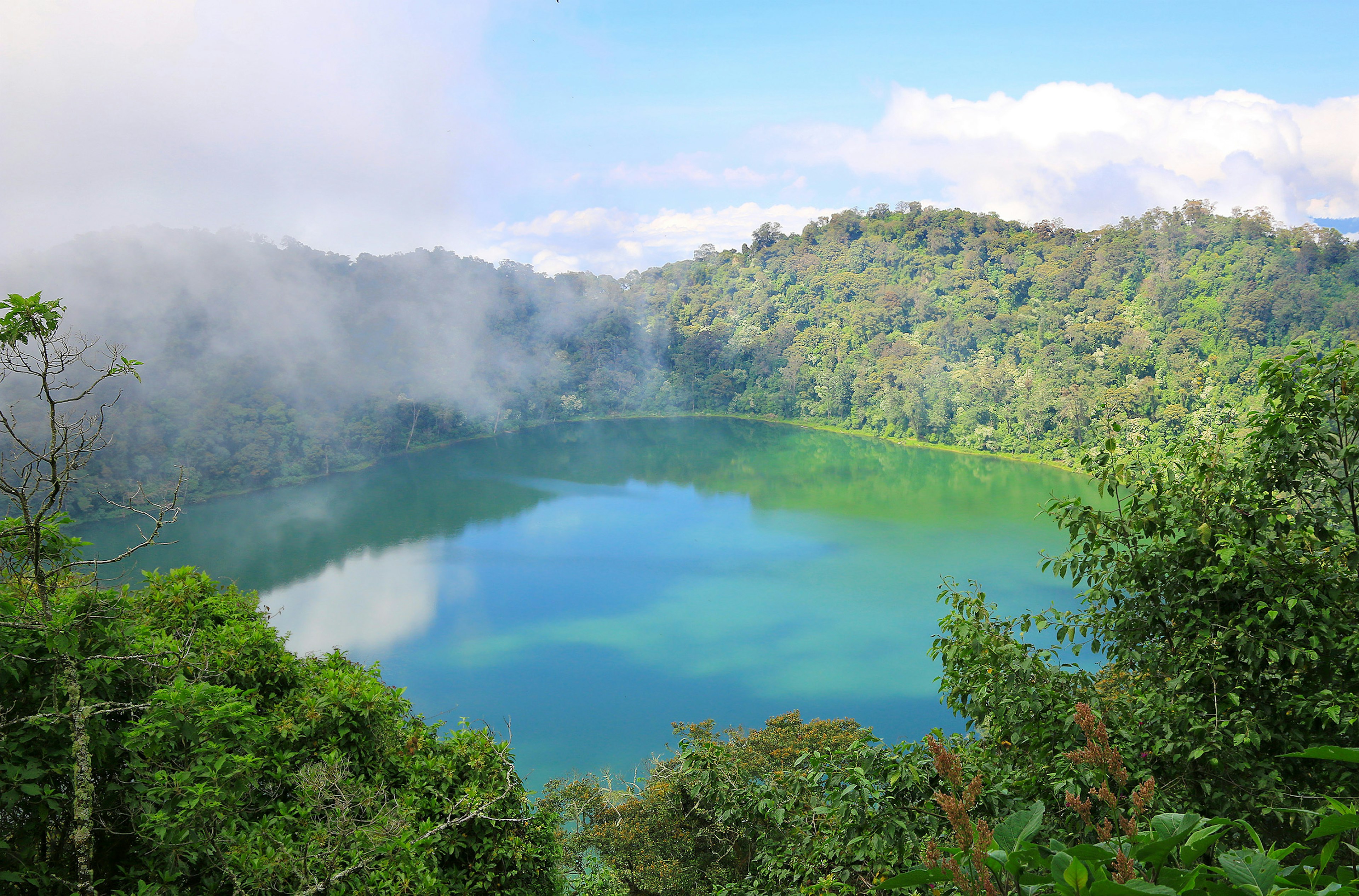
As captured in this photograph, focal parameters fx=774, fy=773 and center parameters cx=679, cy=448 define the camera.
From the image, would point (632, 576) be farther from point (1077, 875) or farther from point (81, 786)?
point (1077, 875)

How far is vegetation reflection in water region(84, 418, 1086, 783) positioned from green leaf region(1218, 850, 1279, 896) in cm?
1011

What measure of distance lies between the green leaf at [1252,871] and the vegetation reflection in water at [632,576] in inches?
398

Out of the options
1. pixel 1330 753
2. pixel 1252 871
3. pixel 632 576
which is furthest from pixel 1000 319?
pixel 1252 871

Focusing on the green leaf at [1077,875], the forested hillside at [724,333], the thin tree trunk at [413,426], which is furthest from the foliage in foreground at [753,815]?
the thin tree trunk at [413,426]

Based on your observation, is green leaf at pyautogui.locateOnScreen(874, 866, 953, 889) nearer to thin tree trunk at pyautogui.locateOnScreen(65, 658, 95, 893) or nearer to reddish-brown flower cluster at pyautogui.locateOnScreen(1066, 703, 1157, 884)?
reddish-brown flower cluster at pyautogui.locateOnScreen(1066, 703, 1157, 884)

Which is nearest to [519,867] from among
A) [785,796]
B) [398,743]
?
[398,743]

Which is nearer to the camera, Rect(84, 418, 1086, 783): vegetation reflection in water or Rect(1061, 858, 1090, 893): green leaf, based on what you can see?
Rect(1061, 858, 1090, 893): green leaf

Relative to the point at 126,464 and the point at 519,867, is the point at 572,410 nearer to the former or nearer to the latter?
the point at 126,464

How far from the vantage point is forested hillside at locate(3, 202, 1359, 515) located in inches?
1104

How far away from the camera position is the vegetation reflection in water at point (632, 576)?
13172mm

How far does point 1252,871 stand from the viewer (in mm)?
811

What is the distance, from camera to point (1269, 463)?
292cm

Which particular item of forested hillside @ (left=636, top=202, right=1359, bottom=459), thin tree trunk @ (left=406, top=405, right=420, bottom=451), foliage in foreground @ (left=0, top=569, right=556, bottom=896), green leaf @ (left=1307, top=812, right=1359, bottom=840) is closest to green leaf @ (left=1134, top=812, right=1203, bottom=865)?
green leaf @ (left=1307, top=812, right=1359, bottom=840)

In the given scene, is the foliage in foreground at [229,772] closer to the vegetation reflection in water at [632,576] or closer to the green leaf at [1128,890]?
the green leaf at [1128,890]
